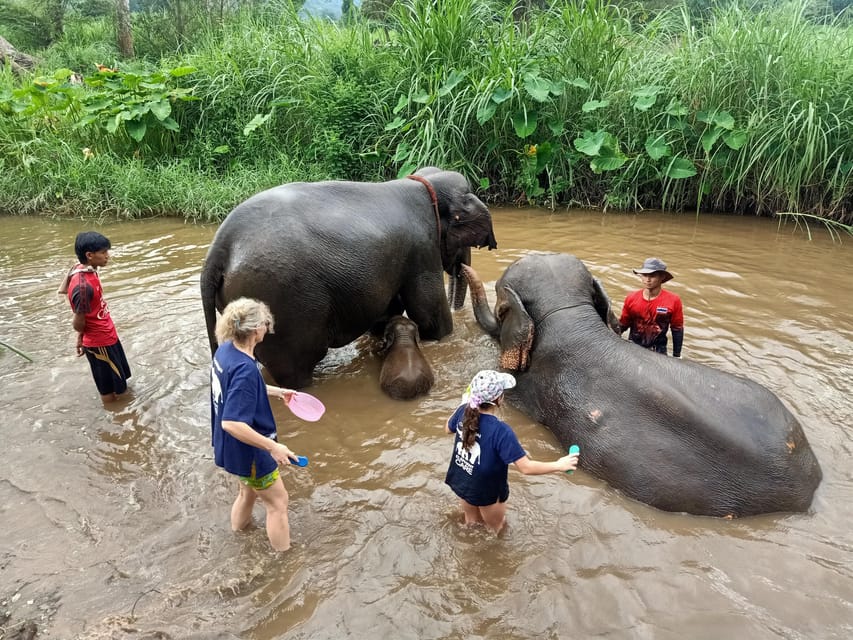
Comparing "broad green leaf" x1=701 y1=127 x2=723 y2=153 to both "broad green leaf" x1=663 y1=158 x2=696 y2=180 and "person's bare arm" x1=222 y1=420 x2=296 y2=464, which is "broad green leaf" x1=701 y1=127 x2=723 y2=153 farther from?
"person's bare arm" x1=222 y1=420 x2=296 y2=464

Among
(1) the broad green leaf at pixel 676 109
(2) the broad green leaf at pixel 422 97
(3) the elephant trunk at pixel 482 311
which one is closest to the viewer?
(3) the elephant trunk at pixel 482 311

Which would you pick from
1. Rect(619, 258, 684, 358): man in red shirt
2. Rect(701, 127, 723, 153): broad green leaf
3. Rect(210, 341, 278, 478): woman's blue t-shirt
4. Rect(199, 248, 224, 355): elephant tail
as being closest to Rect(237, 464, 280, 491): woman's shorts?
Rect(210, 341, 278, 478): woman's blue t-shirt

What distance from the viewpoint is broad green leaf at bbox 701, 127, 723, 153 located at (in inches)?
307

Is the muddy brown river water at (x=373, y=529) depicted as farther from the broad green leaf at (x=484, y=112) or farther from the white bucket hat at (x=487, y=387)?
the broad green leaf at (x=484, y=112)

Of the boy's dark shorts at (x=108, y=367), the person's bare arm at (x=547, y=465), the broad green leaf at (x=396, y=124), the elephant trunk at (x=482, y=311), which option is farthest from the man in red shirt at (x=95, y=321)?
the broad green leaf at (x=396, y=124)

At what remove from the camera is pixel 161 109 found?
372 inches

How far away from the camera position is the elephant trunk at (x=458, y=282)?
16.0 feet

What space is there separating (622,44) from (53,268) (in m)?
8.17

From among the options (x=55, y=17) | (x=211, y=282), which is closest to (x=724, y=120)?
(x=211, y=282)

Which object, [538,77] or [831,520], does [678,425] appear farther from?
[538,77]

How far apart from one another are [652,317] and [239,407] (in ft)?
8.88

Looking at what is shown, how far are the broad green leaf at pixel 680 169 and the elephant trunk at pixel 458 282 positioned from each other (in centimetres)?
436

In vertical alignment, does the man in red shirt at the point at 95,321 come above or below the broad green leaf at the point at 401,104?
below

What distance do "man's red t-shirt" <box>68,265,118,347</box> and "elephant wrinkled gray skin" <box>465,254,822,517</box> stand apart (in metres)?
2.56
